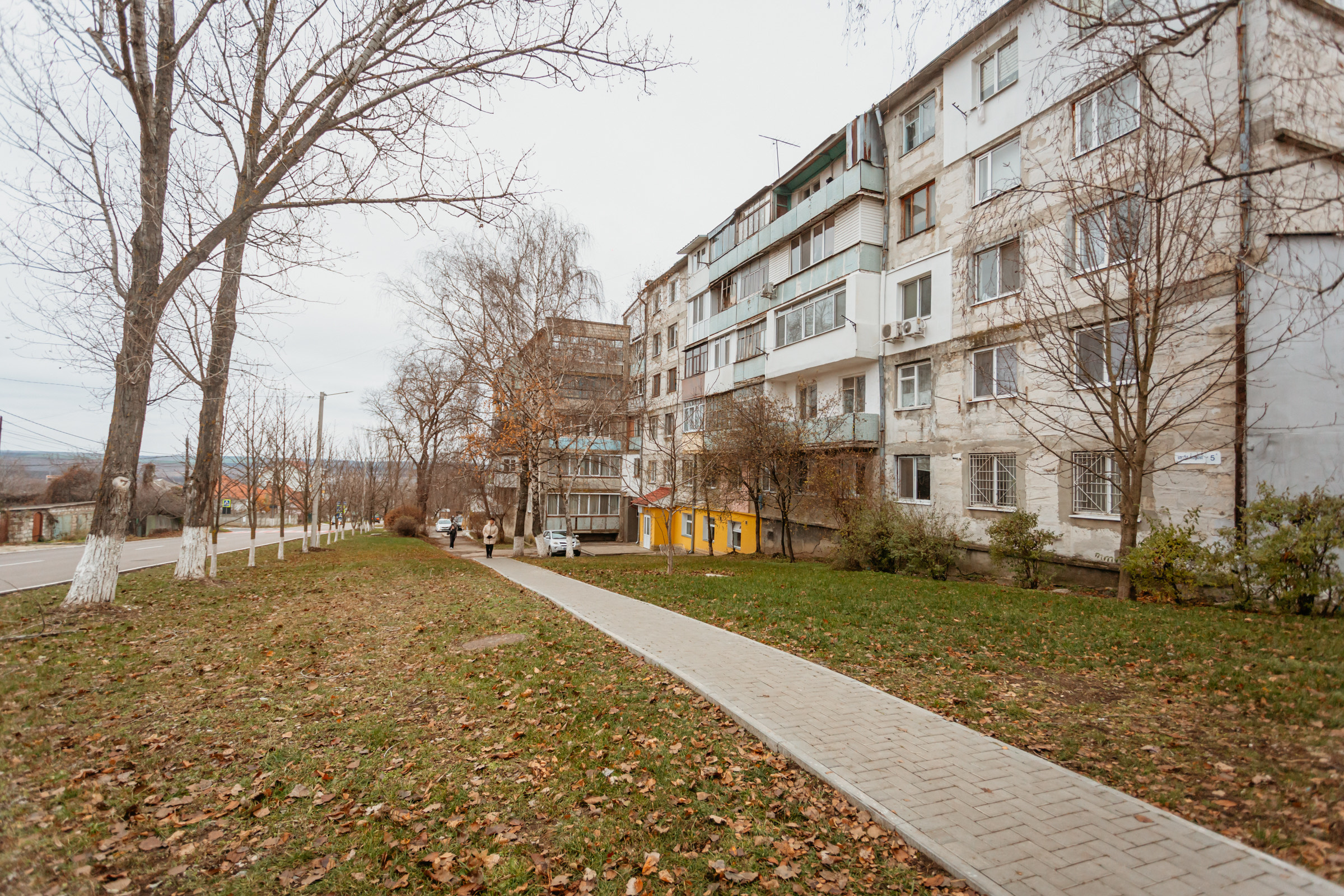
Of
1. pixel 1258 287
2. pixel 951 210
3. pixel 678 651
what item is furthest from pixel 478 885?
pixel 951 210

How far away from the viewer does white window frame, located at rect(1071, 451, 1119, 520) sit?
14.2 metres

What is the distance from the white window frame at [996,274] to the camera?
16.3 metres

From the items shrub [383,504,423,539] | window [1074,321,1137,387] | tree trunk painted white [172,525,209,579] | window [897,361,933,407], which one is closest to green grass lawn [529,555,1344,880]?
window [1074,321,1137,387]

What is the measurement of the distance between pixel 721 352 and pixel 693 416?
11.9 feet

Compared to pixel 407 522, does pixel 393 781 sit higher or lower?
higher

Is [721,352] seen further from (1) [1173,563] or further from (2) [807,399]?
(1) [1173,563]

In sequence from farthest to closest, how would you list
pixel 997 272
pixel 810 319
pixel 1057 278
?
1. pixel 810 319
2. pixel 997 272
3. pixel 1057 278

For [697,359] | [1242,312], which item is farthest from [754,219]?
[1242,312]

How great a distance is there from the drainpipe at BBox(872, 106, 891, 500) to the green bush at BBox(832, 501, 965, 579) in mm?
2426

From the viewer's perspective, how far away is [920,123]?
68.0 feet

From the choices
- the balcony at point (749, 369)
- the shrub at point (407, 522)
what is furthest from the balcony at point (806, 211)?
the shrub at point (407, 522)

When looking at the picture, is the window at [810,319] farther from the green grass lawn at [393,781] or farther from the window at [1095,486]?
the green grass lawn at [393,781]

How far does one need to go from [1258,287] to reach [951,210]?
10.5 metres

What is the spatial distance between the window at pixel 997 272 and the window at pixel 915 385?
2676 millimetres
